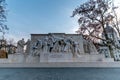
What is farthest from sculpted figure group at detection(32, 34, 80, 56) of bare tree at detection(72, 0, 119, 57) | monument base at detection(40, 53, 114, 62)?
bare tree at detection(72, 0, 119, 57)

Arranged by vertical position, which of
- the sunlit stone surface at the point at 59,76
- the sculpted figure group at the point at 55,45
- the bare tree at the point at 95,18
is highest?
the bare tree at the point at 95,18

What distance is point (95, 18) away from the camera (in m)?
18.2

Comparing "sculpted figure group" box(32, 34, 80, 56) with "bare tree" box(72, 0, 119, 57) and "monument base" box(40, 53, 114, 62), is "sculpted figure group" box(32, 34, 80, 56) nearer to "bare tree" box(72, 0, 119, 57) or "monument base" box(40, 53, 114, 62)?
"monument base" box(40, 53, 114, 62)

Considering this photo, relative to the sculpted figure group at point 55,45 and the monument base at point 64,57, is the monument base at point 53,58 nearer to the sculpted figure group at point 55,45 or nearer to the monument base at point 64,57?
the monument base at point 64,57

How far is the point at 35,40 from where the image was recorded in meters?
15.0

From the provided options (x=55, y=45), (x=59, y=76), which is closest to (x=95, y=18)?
(x=55, y=45)

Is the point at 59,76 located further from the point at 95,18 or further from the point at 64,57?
the point at 95,18

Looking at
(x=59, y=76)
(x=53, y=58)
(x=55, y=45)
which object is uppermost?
(x=55, y=45)

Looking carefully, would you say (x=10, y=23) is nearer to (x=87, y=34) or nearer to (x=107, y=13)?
(x=87, y=34)

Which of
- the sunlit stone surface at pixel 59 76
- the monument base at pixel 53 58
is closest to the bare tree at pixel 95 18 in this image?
the monument base at pixel 53 58

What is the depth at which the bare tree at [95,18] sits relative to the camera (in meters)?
17.8

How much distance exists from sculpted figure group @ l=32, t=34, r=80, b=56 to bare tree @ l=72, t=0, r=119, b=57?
5.21 m

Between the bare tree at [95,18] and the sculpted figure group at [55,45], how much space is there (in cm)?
521

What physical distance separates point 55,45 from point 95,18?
24.7 feet
